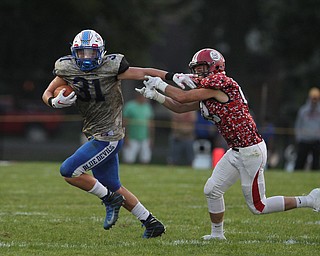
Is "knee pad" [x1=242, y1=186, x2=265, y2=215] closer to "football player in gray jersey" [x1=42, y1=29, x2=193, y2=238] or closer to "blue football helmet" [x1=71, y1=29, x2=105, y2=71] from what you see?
Result: "football player in gray jersey" [x1=42, y1=29, x2=193, y2=238]

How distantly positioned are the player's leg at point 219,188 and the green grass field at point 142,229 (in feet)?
0.46

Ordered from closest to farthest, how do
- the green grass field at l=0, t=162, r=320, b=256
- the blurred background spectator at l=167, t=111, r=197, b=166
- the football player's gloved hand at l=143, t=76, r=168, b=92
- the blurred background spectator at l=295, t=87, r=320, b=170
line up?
the green grass field at l=0, t=162, r=320, b=256 < the football player's gloved hand at l=143, t=76, r=168, b=92 < the blurred background spectator at l=295, t=87, r=320, b=170 < the blurred background spectator at l=167, t=111, r=197, b=166

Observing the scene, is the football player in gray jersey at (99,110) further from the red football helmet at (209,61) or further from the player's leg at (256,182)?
the player's leg at (256,182)

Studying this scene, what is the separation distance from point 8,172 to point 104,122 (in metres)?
6.03

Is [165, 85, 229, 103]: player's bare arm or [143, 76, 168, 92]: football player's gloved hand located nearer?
[165, 85, 229, 103]: player's bare arm

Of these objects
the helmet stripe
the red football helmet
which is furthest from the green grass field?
the helmet stripe

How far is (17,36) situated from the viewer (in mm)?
19719

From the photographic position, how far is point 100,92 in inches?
247

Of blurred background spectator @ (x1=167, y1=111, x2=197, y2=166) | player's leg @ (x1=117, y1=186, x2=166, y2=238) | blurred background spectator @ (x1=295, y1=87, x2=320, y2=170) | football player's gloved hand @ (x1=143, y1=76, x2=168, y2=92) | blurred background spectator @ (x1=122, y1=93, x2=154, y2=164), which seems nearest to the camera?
football player's gloved hand @ (x1=143, y1=76, x2=168, y2=92)

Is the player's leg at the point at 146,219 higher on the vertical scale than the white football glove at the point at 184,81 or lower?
lower

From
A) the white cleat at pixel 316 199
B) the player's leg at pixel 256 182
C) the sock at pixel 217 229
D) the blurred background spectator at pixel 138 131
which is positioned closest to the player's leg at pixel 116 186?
the sock at pixel 217 229

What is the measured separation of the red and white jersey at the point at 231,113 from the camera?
5.97 meters

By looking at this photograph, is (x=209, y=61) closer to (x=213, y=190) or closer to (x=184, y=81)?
(x=184, y=81)

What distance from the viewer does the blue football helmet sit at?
6.20m
